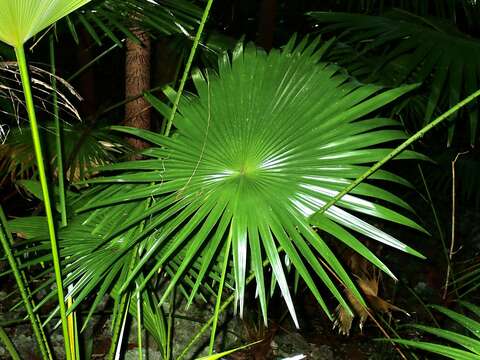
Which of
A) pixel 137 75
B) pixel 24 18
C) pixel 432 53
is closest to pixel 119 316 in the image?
pixel 24 18

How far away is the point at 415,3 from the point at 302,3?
105 centimetres

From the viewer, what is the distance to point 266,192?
2.65 feet

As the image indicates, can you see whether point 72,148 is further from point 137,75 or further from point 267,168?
point 267,168

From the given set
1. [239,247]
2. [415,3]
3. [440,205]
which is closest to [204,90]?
[239,247]

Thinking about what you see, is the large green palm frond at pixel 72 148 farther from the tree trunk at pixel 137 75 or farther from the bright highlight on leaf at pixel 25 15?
the bright highlight on leaf at pixel 25 15

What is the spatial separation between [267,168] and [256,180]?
3cm

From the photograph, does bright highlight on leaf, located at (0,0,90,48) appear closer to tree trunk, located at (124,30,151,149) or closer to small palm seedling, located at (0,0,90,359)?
small palm seedling, located at (0,0,90,359)

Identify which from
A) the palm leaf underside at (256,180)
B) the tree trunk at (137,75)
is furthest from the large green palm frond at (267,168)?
the tree trunk at (137,75)

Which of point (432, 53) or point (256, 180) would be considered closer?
point (256, 180)

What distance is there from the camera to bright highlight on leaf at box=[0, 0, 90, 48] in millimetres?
630

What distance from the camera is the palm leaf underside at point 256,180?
2.47ft

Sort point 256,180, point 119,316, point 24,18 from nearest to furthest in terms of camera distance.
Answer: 1. point 24,18
2. point 256,180
3. point 119,316

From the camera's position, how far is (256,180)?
83 centimetres

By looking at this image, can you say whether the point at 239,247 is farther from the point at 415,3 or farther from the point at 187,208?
Answer: the point at 415,3
